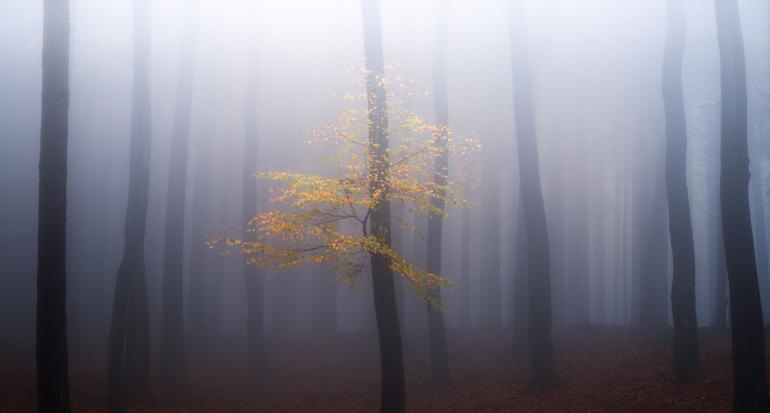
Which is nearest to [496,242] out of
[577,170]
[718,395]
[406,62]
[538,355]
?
[577,170]

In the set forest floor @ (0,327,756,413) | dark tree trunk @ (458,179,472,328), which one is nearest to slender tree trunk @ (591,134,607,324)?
dark tree trunk @ (458,179,472,328)

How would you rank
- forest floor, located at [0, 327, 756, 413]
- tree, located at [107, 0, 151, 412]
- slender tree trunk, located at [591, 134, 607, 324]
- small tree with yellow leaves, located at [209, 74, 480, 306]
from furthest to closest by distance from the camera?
slender tree trunk, located at [591, 134, 607, 324]
tree, located at [107, 0, 151, 412]
forest floor, located at [0, 327, 756, 413]
small tree with yellow leaves, located at [209, 74, 480, 306]

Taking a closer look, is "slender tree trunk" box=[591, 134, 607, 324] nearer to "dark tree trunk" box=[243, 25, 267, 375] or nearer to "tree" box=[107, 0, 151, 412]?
"dark tree trunk" box=[243, 25, 267, 375]

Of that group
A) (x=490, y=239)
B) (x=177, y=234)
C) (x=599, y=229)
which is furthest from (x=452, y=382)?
(x=599, y=229)

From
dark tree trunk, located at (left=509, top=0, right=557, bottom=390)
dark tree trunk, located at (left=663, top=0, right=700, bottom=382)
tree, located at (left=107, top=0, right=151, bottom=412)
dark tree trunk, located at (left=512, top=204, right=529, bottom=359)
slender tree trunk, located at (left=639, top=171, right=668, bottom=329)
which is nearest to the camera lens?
dark tree trunk, located at (left=663, top=0, right=700, bottom=382)

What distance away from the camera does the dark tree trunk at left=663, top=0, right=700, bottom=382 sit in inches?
551

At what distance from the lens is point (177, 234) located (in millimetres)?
20656

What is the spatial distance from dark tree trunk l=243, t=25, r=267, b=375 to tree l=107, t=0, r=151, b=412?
4.01m

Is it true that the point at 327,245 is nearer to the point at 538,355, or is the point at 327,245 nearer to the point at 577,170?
the point at 538,355

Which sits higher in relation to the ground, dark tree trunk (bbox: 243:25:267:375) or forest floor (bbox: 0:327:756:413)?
dark tree trunk (bbox: 243:25:267:375)

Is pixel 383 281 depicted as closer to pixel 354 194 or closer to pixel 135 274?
pixel 354 194

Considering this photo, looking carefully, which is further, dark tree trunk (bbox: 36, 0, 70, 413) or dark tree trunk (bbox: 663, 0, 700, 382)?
dark tree trunk (bbox: 663, 0, 700, 382)

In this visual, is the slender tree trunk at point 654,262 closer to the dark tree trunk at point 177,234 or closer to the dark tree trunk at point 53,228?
the dark tree trunk at point 177,234

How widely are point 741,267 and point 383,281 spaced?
24.2ft
